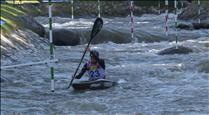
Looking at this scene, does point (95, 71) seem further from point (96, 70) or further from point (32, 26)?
point (32, 26)

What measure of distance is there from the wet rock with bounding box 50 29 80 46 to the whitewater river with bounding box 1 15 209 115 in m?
3.07

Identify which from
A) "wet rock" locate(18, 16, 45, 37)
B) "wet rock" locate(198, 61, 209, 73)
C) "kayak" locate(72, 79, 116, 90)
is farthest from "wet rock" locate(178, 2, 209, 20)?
"kayak" locate(72, 79, 116, 90)

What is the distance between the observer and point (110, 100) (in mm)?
11125

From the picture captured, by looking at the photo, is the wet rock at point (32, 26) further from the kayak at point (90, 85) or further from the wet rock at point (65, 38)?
the kayak at point (90, 85)

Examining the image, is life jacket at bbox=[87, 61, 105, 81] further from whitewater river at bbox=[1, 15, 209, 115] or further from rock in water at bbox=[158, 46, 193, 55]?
rock in water at bbox=[158, 46, 193, 55]

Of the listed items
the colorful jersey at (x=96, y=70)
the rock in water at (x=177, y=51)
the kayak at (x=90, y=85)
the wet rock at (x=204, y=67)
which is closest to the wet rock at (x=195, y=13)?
the rock in water at (x=177, y=51)

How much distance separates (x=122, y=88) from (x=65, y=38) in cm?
1023

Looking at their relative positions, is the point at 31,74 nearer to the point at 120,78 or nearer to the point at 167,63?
the point at 120,78

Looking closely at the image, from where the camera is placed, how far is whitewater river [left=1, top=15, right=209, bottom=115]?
1021 centimetres

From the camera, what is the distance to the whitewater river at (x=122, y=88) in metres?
10.2

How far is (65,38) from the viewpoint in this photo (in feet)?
73.9

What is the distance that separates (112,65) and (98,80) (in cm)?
423

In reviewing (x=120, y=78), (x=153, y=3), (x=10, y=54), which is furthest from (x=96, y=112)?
(x=153, y=3)

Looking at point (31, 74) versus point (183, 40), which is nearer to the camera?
point (31, 74)
